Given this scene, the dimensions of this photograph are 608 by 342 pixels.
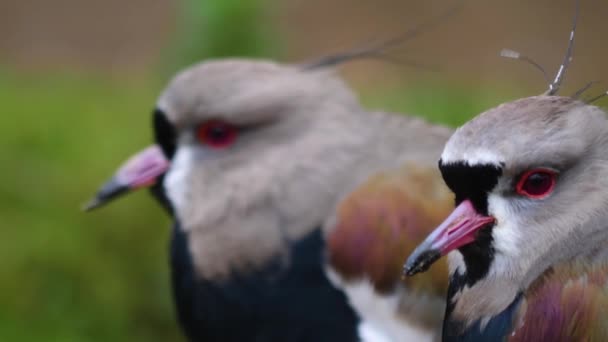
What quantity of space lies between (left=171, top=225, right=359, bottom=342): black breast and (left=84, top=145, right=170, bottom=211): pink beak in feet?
0.86

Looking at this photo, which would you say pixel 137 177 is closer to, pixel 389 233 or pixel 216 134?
pixel 216 134

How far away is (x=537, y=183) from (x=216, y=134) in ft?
3.59

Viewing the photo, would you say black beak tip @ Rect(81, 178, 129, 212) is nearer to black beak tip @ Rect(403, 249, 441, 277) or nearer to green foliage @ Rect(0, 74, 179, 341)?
green foliage @ Rect(0, 74, 179, 341)

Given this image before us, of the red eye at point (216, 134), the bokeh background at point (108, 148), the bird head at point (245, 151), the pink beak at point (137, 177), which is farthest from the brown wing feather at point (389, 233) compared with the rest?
the bokeh background at point (108, 148)

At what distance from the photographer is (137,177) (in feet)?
8.87

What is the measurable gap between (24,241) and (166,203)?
858 millimetres

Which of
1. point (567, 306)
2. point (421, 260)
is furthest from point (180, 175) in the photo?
point (567, 306)

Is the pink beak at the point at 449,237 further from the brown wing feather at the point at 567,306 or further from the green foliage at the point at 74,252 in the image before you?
the green foliage at the point at 74,252

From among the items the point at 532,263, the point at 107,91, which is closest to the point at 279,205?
the point at 532,263

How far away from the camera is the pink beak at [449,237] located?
1.73m

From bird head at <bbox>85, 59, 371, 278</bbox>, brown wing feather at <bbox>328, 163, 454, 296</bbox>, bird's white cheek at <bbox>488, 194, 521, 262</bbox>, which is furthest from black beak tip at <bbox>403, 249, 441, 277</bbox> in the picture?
bird head at <bbox>85, 59, 371, 278</bbox>

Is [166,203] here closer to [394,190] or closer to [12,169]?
[394,190]

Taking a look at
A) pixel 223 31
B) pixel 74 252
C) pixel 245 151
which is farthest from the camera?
pixel 223 31

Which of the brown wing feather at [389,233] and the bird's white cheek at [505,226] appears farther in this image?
the brown wing feather at [389,233]
